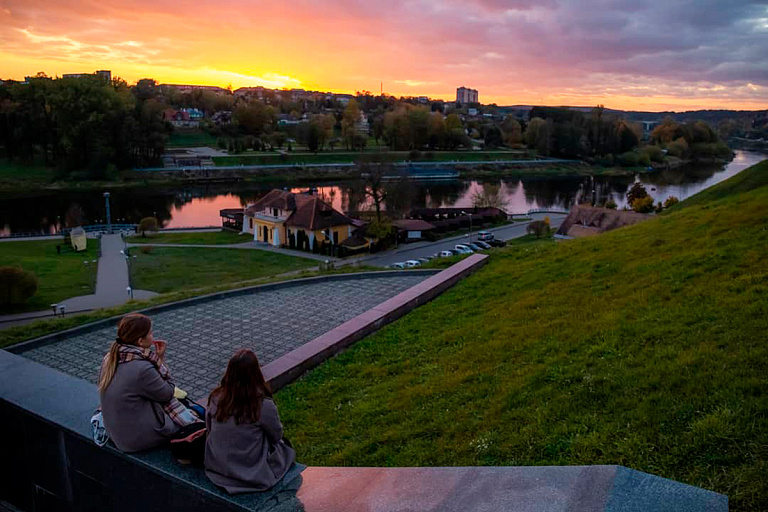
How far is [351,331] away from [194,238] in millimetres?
33958

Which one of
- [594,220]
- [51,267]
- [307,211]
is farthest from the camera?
[307,211]

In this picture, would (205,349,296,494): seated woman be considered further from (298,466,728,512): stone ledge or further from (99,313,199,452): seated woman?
(99,313,199,452): seated woman

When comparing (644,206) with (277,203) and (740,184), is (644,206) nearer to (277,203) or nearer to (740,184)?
(740,184)

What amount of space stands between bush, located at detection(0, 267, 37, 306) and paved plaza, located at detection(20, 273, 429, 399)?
43.9 ft

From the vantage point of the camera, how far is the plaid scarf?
3754 mm

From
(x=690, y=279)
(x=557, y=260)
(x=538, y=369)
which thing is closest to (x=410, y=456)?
(x=538, y=369)

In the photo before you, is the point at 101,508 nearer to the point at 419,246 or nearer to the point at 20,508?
the point at 20,508

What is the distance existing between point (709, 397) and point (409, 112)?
349ft

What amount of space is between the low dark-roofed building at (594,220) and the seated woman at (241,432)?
1314 inches

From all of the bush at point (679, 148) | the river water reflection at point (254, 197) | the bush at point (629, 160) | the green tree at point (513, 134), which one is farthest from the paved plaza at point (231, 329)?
the bush at point (679, 148)

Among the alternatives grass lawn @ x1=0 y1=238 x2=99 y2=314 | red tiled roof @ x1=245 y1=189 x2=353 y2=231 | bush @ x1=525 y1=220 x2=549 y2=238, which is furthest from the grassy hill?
bush @ x1=525 y1=220 x2=549 y2=238

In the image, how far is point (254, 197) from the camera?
220ft

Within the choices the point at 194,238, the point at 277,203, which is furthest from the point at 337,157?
the point at 194,238

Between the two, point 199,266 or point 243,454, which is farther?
point 199,266
